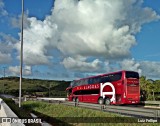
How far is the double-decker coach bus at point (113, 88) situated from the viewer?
35.3 meters

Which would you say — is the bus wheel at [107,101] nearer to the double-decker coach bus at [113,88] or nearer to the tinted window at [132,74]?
the double-decker coach bus at [113,88]

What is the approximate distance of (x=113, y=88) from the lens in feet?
121

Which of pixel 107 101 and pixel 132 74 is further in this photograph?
pixel 107 101

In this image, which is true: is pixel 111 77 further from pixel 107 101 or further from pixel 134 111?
pixel 134 111

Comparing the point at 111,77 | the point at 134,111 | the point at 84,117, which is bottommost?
the point at 84,117

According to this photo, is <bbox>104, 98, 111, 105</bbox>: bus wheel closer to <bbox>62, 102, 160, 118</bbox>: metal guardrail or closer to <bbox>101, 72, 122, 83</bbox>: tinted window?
<bbox>101, 72, 122, 83</bbox>: tinted window

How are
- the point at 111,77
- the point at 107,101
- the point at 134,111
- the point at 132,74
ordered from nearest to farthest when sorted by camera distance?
the point at 134,111
the point at 132,74
the point at 111,77
the point at 107,101

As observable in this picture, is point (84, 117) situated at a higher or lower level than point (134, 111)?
lower

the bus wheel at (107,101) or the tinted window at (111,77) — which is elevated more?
the tinted window at (111,77)

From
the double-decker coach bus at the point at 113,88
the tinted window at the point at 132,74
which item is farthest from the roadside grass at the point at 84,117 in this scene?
the tinted window at the point at 132,74

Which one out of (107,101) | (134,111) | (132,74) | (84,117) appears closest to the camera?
(134,111)

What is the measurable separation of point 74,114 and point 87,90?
59.3 feet

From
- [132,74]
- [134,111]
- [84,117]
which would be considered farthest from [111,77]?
[134,111]

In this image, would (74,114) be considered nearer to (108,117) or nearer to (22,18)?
(108,117)
